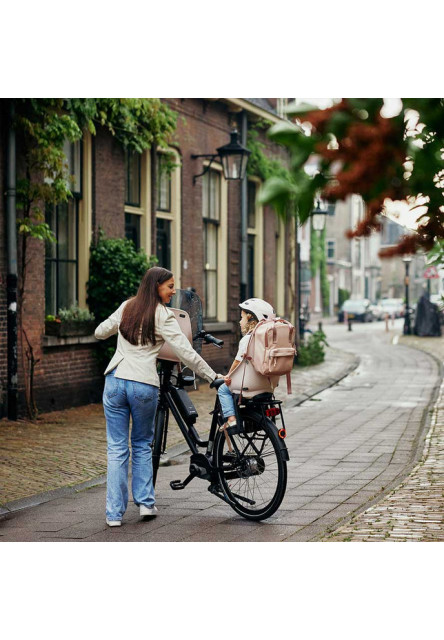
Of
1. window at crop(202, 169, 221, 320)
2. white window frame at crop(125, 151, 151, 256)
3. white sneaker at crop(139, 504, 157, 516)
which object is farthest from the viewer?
window at crop(202, 169, 221, 320)

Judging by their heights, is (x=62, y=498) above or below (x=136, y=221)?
below

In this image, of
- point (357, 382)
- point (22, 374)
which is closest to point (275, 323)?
point (22, 374)

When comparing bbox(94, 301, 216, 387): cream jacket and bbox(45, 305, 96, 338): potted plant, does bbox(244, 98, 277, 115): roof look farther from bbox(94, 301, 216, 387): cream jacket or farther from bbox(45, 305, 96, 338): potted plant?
bbox(94, 301, 216, 387): cream jacket

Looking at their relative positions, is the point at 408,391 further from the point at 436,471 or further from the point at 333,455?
the point at 436,471

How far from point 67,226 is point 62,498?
6.20 metres

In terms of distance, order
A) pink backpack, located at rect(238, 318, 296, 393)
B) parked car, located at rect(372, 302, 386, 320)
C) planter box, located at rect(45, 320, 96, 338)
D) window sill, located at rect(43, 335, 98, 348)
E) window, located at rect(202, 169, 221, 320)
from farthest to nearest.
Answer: parked car, located at rect(372, 302, 386, 320) → window, located at rect(202, 169, 221, 320) → planter box, located at rect(45, 320, 96, 338) → window sill, located at rect(43, 335, 98, 348) → pink backpack, located at rect(238, 318, 296, 393)

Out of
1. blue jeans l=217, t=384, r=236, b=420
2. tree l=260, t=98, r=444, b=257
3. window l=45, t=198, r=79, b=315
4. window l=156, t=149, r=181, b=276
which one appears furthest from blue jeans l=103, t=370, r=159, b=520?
window l=156, t=149, r=181, b=276

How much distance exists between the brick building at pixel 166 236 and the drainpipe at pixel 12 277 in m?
0.08

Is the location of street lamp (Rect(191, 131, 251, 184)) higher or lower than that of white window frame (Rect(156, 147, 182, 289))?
higher

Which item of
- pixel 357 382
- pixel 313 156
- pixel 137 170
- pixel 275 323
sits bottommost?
pixel 357 382

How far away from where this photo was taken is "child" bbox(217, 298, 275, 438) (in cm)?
612

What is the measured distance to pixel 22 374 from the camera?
11453 millimetres

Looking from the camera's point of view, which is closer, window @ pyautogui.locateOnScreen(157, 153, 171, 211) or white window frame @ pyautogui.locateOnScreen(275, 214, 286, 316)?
window @ pyautogui.locateOnScreen(157, 153, 171, 211)

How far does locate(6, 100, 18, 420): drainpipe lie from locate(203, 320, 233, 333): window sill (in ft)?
20.6
